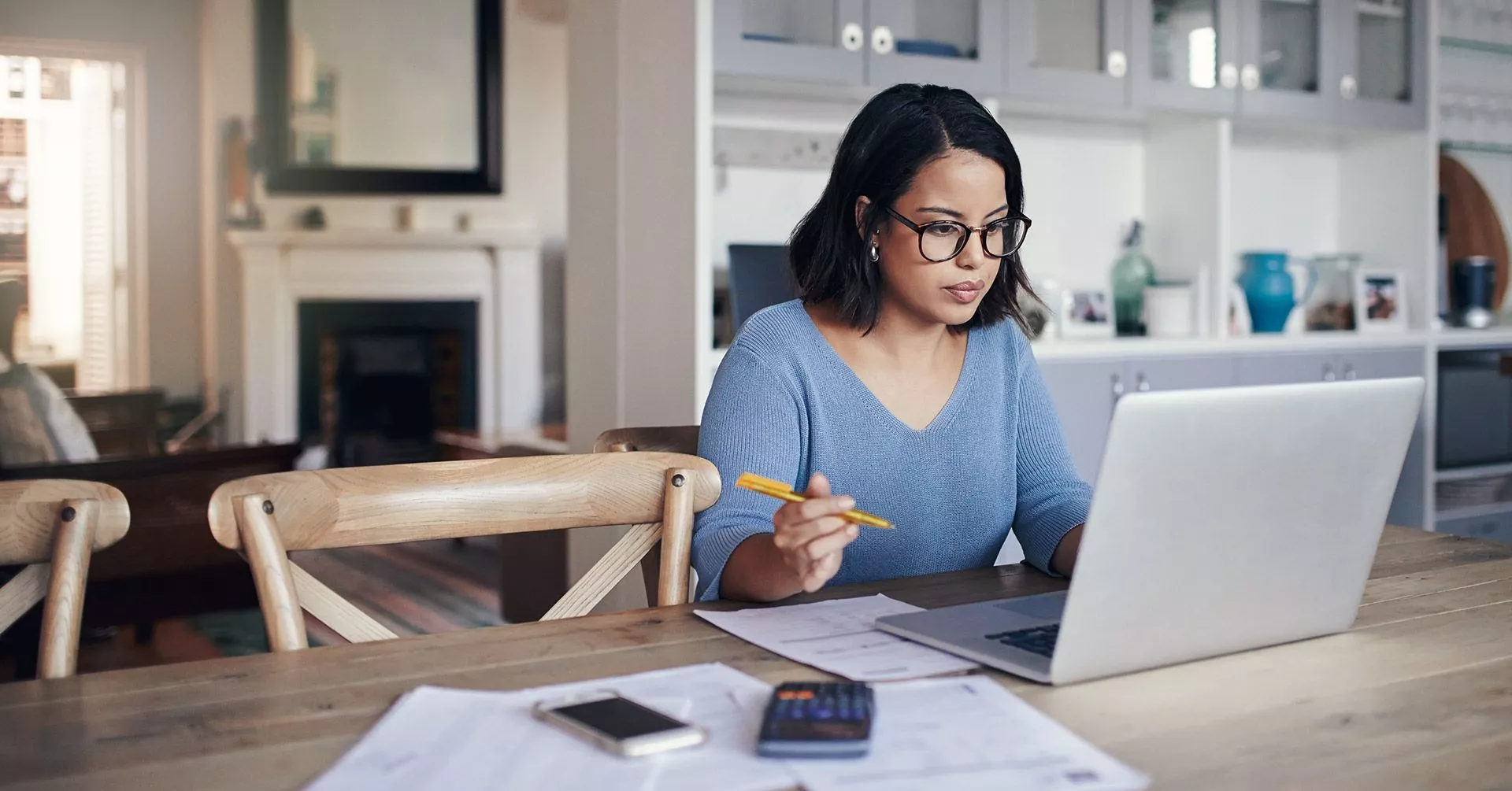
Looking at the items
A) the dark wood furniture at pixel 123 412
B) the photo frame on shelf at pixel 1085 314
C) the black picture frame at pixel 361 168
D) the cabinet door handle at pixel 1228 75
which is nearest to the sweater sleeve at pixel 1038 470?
the photo frame on shelf at pixel 1085 314

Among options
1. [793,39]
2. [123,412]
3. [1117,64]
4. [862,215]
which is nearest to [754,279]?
[793,39]

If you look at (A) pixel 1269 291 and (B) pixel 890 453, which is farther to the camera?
(A) pixel 1269 291

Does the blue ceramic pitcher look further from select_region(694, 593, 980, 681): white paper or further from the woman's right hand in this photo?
the woman's right hand

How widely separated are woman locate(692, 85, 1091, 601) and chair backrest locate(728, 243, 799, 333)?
132 cm

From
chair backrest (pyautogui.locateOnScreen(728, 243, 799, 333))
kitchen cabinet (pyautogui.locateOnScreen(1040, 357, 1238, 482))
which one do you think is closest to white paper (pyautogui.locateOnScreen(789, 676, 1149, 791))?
chair backrest (pyautogui.locateOnScreen(728, 243, 799, 333))

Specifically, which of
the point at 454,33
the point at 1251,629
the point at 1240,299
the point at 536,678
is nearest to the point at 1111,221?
the point at 1240,299

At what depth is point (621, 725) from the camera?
79cm

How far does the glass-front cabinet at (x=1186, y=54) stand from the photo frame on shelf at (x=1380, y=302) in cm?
81

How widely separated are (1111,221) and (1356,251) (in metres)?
1.01

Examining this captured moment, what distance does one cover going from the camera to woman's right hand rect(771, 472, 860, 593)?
3.35 feet

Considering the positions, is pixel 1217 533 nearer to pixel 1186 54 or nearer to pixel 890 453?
pixel 890 453

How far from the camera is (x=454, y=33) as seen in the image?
6625mm

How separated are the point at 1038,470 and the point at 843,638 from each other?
25.7 inches

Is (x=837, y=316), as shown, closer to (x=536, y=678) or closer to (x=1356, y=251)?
(x=536, y=678)
